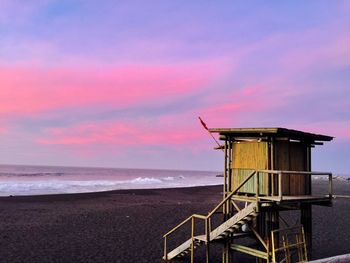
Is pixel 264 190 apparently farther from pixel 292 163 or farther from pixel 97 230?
pixel 97 230

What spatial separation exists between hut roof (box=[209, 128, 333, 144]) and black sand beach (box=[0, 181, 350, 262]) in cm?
661

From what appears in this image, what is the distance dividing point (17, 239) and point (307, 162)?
15.8m

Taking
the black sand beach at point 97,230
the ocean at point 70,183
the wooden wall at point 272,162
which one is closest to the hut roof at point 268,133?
the wooden wall at point 272,162

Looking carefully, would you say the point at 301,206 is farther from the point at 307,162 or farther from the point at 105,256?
the point at 105,256

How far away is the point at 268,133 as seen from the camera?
15.0 meters

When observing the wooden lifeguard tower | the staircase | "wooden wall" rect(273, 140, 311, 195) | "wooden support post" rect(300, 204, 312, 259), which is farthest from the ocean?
"wooden wall" rect(273, 140, 311, 195)

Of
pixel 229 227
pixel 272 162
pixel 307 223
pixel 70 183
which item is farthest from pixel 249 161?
pixel 70 183

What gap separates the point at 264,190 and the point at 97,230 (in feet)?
43.6

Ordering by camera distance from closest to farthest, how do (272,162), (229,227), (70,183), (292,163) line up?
(229,227) → (272,162) → (292,163) → (70,183)

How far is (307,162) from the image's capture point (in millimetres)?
16797

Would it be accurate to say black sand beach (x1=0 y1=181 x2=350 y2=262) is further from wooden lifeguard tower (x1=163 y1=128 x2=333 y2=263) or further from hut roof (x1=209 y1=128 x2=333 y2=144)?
hut roof (x1=209 y1=128 x2=333 y2=144)

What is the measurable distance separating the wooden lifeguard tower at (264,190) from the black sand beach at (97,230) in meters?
3.70

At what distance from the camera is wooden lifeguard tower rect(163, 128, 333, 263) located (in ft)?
47.8

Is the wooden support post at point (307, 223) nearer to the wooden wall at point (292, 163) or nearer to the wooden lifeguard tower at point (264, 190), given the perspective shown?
the wooden lifeguard tower at point (264, 190)
